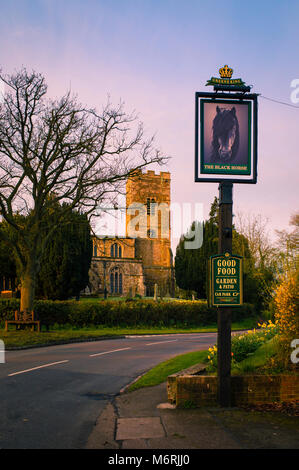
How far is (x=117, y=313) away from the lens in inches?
1066

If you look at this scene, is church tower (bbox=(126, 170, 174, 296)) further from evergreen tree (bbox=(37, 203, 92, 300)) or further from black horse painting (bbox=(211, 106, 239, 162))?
black horse painting (bbox=(211, 106, 239, 162))

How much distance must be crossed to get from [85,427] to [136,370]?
5922mm

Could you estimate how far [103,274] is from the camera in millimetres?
63000

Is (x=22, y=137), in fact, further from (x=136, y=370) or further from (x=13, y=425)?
(x=13, y=425)

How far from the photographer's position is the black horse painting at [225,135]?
767 centimetres

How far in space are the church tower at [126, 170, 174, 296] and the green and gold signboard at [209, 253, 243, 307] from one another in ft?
200

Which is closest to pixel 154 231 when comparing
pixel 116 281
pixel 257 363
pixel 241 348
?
pixel 116 281

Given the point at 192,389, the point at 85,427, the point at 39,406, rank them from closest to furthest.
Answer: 1. the point at 85,427
2. the point at 192,389
3. the point at 39,406

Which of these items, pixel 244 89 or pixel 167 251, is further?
pixel 167 251

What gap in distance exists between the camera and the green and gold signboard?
7.31 m

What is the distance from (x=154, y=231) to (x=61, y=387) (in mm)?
65262

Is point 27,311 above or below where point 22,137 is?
below

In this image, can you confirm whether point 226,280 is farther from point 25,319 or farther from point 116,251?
point 116,251
